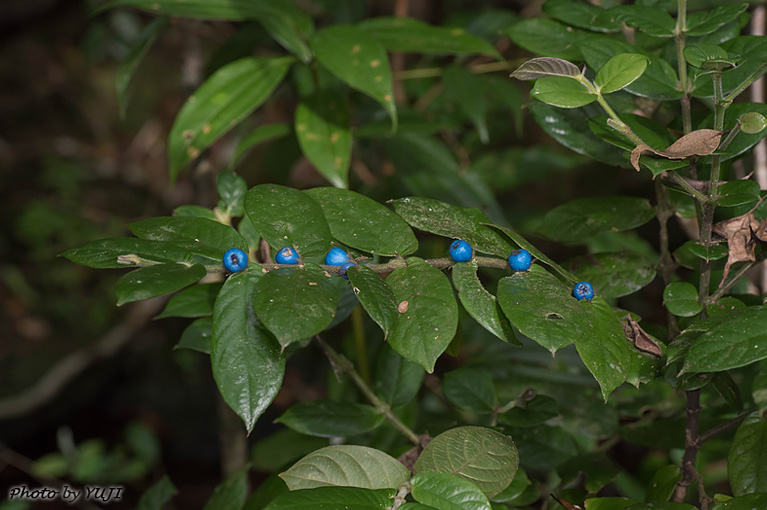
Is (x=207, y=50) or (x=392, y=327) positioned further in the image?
(x=207, y=50)

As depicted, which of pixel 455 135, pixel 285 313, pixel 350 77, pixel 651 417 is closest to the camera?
pixel 285 313

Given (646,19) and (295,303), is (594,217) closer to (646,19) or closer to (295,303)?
(646,19)

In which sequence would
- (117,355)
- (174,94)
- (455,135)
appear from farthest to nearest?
(174,94), (117,355), (455,135)

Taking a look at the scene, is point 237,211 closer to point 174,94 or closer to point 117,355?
point 117,355

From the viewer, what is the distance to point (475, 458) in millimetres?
569

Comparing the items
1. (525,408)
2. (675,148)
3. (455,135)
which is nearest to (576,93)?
(675,148)

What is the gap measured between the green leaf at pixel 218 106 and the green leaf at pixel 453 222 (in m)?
0.58

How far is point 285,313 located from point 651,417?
2.02ft

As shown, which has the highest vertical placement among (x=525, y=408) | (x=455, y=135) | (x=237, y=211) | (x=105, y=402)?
(x=237, y=211)

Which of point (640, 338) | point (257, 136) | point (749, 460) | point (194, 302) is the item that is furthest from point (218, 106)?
point (749, 460)

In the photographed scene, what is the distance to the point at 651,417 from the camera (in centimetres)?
85

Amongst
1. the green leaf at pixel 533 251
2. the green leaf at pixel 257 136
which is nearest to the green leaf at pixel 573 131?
the green leaf at pixel 533 251

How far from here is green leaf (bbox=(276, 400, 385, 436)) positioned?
2.42 feet

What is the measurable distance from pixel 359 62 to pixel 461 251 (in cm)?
56
